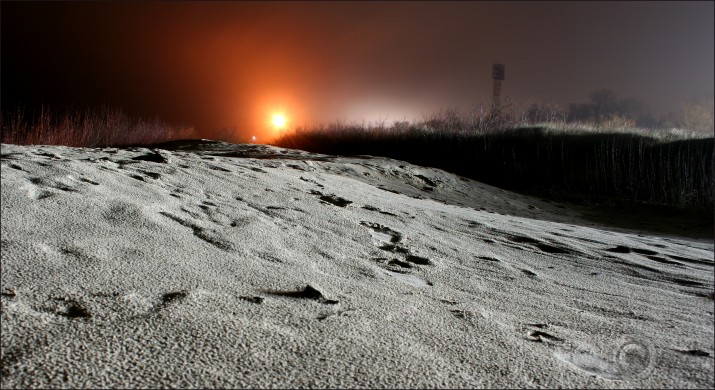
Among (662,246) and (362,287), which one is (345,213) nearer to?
(362,287)

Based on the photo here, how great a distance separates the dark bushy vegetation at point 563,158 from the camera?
7.32m

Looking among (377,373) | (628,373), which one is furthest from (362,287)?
(628,373)

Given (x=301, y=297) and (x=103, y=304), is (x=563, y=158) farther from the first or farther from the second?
(x=103, y=304)

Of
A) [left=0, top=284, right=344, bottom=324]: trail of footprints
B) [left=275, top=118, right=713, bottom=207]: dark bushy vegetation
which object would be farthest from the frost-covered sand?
[left=275, top=118, right=713, bottom=207]: dark bushy vegetation

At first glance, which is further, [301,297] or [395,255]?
[395,255]

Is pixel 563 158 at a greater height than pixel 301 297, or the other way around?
pixel 563 158

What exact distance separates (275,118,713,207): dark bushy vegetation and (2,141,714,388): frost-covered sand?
4894 mm

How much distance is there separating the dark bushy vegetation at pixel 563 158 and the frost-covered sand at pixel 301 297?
4.89m

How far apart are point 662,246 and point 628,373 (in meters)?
2.44

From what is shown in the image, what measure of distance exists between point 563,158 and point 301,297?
7.68 metres

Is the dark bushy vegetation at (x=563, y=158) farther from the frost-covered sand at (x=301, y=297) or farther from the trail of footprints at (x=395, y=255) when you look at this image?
the trail of footprints at (x=395, y=255)

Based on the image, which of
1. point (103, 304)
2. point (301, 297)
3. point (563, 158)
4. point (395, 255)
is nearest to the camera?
point (103, 304)

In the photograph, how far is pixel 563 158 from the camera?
8383mm

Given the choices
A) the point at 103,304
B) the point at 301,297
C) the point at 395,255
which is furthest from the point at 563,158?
the point at 103,304
